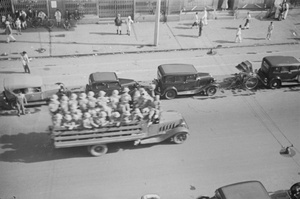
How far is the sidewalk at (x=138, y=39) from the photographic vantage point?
24469 millimetres

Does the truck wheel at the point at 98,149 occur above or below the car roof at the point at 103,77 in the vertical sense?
below

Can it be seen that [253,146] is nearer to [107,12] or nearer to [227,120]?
[227,120]

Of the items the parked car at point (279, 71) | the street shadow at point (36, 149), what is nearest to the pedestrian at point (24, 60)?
the street shadow at point (36, 149)

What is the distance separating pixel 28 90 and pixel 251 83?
1190 cm

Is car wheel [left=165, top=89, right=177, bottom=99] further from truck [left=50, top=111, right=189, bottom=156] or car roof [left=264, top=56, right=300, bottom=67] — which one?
car roof [left=264, top=56, right=300, bottom=67]

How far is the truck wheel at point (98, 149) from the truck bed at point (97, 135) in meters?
0.34

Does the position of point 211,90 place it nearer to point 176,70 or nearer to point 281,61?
point 176,70

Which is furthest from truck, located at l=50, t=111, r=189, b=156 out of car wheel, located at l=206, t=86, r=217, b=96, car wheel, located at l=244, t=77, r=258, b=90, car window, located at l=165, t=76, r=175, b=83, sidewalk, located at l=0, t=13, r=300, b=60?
sidewalk, located at l=0, t=13, r=300, b=60

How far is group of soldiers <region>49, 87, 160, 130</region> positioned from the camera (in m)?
14.9

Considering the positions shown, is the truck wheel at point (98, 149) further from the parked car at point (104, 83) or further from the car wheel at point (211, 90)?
the car wheel at point (211, 90)

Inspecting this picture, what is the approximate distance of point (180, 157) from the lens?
631 inches

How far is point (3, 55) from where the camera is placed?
2336cm

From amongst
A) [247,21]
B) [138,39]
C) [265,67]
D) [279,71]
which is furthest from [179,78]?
[247,21]

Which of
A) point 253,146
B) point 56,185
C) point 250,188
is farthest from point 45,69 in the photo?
point 250,188
